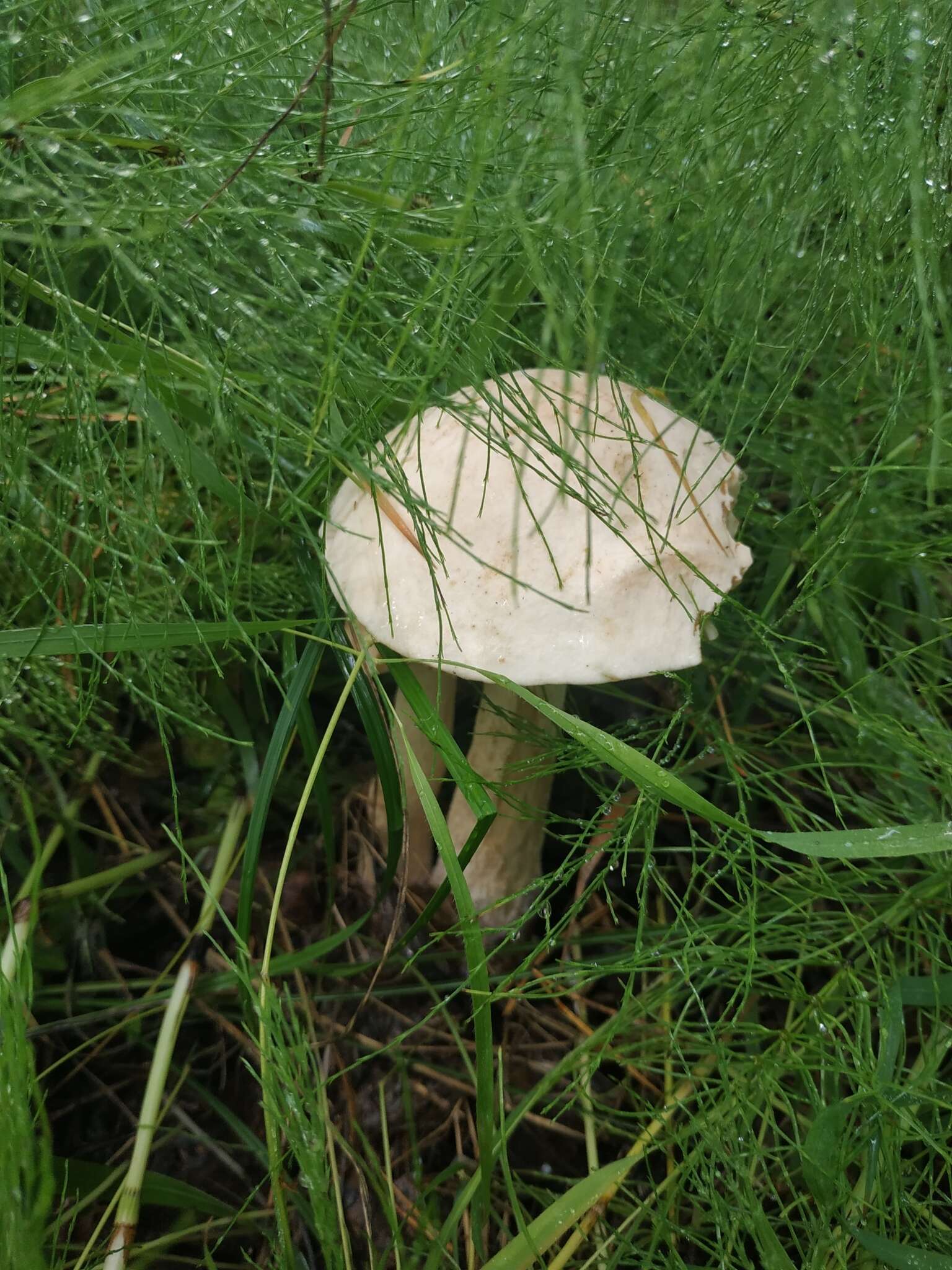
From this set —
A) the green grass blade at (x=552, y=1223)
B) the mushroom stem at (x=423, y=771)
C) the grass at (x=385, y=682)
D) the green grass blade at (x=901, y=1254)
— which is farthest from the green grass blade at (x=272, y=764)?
the green grass blade at (x=901, y=1254)

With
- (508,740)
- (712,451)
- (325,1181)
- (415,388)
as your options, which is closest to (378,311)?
(415,388)

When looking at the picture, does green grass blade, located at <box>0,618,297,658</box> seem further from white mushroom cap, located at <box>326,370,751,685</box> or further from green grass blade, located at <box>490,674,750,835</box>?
green grass blade, located at <box>490,674,750,835</box>

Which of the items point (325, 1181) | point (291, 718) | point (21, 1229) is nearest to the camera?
point (21, 1229)

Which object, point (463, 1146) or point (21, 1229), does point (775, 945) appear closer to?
point (463, 1146)

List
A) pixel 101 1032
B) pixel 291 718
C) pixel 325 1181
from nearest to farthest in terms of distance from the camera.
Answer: pixel 325 1181, pixel 291 718, pixel 101 1032

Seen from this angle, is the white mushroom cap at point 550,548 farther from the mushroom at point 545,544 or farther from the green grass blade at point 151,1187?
the green grass blade at point 151,1187

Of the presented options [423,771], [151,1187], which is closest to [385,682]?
[423,771]

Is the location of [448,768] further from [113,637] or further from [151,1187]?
[151,1187]
